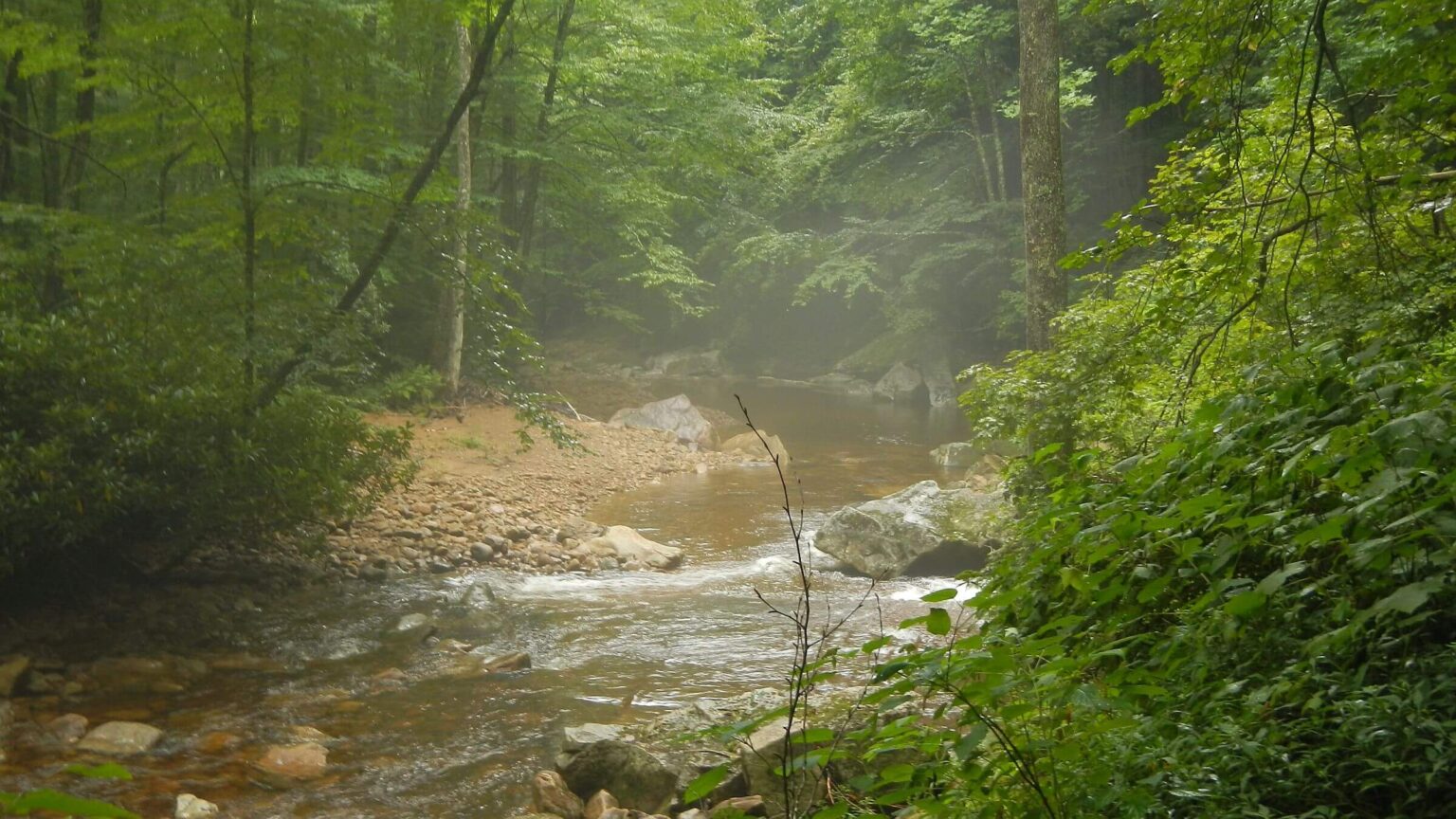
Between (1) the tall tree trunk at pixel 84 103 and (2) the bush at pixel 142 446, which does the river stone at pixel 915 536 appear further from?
(1) the tall tree trunk at pixel 84 103

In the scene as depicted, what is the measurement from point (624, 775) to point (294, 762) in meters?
1.88

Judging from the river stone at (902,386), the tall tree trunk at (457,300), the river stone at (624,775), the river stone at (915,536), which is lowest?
the river stone at (624,775)

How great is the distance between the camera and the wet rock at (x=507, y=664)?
722 cm

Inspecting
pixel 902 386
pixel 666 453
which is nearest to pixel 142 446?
pixel 666 453

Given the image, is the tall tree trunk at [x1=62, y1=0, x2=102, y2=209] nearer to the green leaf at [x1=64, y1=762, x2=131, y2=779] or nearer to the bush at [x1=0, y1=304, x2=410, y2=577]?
the bush at [x1=0, y1=304, x2=410, y2=577]

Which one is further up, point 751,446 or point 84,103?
point 84,103

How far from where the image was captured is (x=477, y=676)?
7.11 metres

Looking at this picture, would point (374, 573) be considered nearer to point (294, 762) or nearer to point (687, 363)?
point (294, 762)

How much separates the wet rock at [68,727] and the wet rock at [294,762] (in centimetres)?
102

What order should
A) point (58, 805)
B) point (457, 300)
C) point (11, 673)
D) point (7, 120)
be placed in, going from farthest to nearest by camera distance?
1. point (457, 300)
2. point (7, 120)
3. point (11, 673)
4. point (58, 805)

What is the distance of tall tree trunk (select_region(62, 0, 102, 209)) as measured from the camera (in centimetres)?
808

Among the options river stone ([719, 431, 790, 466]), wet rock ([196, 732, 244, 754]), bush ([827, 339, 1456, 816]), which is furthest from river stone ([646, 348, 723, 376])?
bush ([827, 339, 1456, 816])

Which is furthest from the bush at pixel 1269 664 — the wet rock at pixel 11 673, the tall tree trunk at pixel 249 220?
the tall tree trunk at pixel 249 220

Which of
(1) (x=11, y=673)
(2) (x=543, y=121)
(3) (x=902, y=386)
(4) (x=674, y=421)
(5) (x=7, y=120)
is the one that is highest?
(2) (x=543, y=121)
